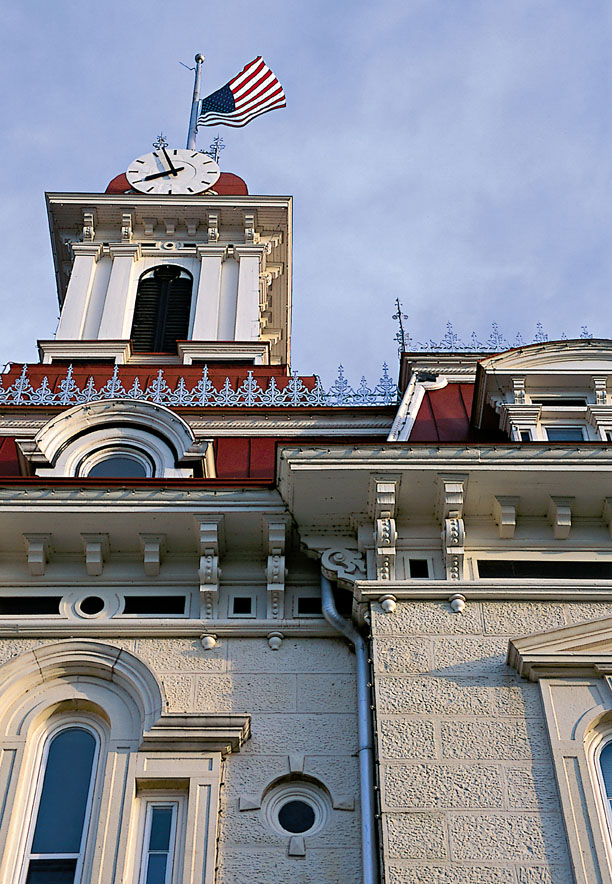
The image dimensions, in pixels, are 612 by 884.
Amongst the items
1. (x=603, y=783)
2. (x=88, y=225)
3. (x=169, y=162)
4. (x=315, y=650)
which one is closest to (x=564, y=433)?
(x=315, y=650)

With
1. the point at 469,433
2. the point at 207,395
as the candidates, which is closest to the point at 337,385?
the point at 207,395

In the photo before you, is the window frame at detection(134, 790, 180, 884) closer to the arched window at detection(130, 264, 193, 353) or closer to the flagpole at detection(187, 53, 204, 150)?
the arched window at detection(130, 264, 193, 353)

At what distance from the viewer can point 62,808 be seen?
36.5 feet

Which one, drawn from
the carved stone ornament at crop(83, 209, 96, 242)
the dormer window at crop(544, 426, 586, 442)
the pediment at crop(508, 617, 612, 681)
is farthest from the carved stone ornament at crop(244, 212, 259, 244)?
the pediment at crop(508, 617, 612, 681)

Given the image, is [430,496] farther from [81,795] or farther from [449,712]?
[81,795]

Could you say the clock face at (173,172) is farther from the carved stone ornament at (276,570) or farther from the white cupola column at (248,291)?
the carved stone ornament at (276,570)

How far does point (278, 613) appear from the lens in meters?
12.5

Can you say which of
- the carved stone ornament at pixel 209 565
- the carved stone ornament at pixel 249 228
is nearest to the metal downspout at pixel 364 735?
the carved stone ornament at pixel 209 565

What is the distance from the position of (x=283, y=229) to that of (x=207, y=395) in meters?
12.0

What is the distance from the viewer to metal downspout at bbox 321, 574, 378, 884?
10.3 meters

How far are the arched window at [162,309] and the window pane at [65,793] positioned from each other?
1410 centimetres

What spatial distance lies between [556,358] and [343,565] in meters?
5.11

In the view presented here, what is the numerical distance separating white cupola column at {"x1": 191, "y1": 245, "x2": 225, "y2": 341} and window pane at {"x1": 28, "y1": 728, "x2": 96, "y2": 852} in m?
14.6

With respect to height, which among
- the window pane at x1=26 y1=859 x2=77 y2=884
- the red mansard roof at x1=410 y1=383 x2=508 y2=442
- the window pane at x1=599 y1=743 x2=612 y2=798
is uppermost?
the red mansard roof at x1=410 y1=383 x2=508 y2=442
